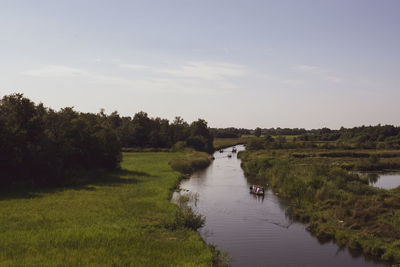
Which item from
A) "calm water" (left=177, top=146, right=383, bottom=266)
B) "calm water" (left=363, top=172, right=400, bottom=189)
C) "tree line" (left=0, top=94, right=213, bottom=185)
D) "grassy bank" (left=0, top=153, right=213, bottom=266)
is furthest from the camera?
"calm water" (left=363, top=172, right=400, bottom=189)

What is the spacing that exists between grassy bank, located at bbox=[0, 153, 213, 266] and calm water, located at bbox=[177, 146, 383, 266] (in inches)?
169

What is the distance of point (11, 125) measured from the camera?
52.1 m

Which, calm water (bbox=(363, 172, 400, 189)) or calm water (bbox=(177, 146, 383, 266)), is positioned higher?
calm water (bbox=(363, 172, 400, 189))

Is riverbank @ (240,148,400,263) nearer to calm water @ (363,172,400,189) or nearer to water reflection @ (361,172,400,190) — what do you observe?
calm water @ (363,172,400,189)

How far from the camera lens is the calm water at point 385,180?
224ft

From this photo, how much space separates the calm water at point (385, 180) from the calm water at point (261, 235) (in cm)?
2653

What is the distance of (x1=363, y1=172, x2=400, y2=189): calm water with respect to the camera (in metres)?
68.3

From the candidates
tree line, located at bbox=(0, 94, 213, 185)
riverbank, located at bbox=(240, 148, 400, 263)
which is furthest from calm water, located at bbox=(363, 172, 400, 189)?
tree line, located at bbox=(0, 94, 213, 185)

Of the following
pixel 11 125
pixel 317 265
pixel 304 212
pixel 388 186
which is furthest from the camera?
pixel 388 186

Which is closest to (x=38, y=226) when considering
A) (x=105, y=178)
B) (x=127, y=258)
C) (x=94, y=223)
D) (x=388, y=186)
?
(x=94, y=223)

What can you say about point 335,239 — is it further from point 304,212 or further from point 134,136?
point 134,136

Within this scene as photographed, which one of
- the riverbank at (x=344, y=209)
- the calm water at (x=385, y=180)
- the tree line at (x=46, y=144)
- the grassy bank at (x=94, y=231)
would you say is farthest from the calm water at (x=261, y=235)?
the calm water at (x=385, y=180)

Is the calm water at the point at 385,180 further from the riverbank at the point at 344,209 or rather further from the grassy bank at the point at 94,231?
the grassy bank at the point at 94,231

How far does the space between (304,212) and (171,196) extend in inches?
792
